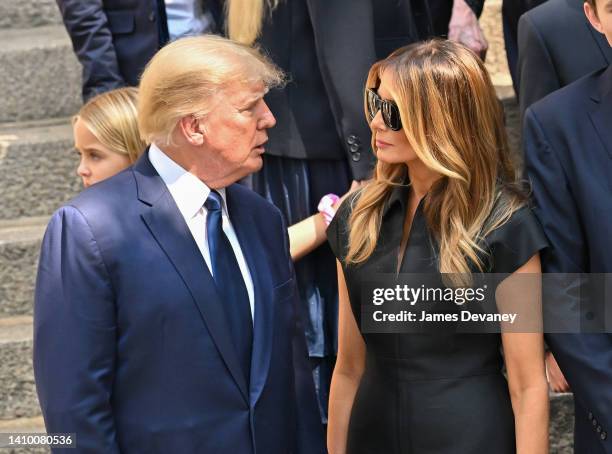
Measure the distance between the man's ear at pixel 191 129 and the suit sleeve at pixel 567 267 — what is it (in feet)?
2.54

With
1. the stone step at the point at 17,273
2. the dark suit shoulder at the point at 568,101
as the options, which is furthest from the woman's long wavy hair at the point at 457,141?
the stone step at the point at 17,273

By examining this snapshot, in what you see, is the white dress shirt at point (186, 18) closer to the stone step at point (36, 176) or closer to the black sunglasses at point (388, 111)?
the stone step at point (36, 176)

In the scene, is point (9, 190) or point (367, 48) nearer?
point (367, 48)

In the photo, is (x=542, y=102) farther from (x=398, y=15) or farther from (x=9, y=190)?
(x=9, y=190)

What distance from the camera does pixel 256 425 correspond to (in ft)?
7.41

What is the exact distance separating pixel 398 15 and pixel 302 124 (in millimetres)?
446

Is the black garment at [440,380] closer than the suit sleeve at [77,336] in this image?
No

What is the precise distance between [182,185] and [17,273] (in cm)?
173

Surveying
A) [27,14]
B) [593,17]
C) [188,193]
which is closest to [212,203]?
[188,193]

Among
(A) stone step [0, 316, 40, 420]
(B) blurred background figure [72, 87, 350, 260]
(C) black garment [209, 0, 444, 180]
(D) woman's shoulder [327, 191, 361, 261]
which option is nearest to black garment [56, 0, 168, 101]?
(B) blurred background figure [72, 87, 350, 260]

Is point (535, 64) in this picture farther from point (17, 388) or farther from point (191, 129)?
point (17, 388)

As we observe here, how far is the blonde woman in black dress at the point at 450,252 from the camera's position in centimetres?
234

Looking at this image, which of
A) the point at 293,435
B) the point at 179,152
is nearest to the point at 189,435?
the point at 293,435

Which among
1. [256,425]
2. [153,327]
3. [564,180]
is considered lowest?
[256,425]
